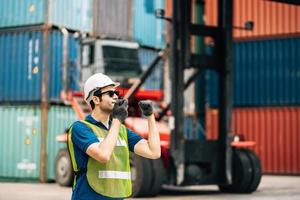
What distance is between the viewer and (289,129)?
77.2 feet

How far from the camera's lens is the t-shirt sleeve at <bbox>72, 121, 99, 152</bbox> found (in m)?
3.71

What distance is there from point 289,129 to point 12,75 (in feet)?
33.6

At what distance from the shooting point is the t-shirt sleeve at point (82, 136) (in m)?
3.71

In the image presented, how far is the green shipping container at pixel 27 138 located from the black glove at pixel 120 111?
15925 millimetres

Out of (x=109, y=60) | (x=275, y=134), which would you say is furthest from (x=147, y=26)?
(x=109, y=60)

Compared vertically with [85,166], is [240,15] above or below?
above

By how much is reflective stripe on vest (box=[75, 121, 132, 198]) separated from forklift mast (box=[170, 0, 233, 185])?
32.0ft

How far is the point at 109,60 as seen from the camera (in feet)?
56.2

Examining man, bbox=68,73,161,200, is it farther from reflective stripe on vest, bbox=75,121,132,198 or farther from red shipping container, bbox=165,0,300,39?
red shipping container, bbox=165,0,300,39

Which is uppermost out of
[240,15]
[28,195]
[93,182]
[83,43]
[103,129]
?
[240,15]

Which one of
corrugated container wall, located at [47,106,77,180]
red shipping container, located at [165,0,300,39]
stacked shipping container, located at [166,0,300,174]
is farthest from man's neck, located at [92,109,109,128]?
red shipping container, located at [165,0,300,39]

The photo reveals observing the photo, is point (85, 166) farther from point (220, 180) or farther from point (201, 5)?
point (201, 5)

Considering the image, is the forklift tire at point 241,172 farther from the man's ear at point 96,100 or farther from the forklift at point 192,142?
the man's ear at point 96,100

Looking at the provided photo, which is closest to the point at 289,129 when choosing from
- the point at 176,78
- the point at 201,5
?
the point at 201,5
